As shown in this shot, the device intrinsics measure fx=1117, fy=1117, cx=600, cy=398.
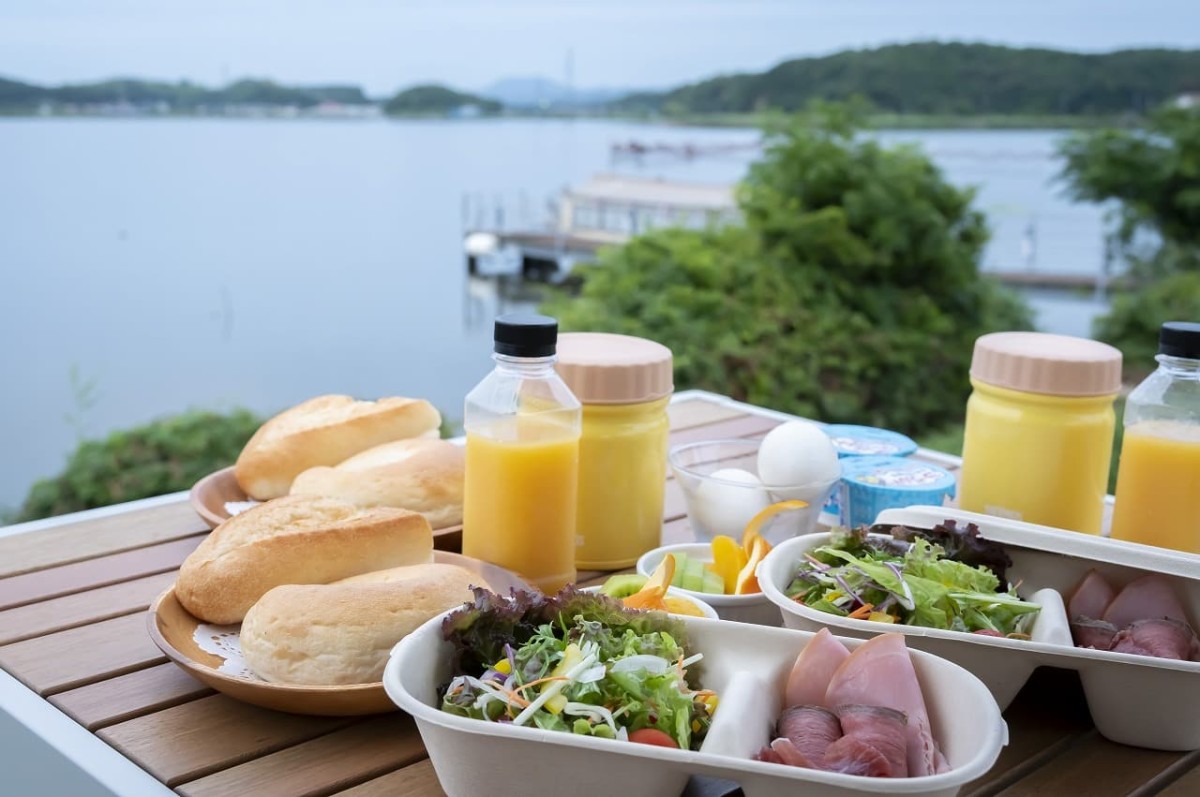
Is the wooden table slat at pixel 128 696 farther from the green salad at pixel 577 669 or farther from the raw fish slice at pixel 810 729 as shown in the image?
the raw fish slice at pixel 810 729

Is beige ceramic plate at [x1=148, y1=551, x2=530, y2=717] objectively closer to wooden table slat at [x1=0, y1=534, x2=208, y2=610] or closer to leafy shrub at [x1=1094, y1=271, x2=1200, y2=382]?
wooden table slat at [x1=0, y1=534, x2=208, y2=610]

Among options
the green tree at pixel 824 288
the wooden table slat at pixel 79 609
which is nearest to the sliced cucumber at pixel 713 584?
the wooden table slat at pixel 79 609

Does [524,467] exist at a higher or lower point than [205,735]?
higher

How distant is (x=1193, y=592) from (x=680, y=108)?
23.2 feet

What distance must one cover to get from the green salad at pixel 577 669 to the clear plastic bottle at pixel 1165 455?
26.1 inches

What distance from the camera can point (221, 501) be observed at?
146 cm

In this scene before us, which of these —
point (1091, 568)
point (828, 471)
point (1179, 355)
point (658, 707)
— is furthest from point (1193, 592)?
point (658, 707)

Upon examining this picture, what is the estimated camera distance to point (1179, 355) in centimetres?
120

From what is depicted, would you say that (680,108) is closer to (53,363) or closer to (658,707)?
(53,363)

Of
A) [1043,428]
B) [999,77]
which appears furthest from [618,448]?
[999,77]

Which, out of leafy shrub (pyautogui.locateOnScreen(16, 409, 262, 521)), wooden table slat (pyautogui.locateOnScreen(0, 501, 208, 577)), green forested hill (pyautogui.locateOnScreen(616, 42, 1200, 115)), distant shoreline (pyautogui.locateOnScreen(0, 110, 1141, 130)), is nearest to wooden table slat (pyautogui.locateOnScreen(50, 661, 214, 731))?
wooden table slat (pyautogui.locateOnScreen(0, 501, 208, 577))

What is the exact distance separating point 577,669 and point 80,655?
57 centimetres

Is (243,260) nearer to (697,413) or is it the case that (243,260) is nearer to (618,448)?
(697,413)

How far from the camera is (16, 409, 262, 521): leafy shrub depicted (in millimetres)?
3602
